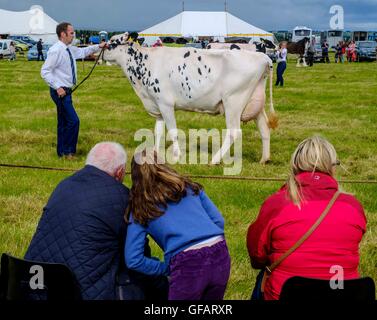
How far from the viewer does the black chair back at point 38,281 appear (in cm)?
338

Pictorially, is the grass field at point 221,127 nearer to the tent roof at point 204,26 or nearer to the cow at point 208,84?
the cow at point 208,84

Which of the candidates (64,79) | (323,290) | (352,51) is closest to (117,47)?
(64,79)

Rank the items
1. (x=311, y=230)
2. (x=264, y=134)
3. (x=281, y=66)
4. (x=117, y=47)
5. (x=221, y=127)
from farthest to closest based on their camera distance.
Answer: (x=281, y=66) → (x=221, y=127) → (x=117, y=47) → (x=264, y=134) → (x=311, y=230)

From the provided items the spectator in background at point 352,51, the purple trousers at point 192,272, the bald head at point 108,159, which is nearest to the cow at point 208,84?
the bald head at point 108,159

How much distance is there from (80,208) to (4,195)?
4369mm

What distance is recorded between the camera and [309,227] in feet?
11.8

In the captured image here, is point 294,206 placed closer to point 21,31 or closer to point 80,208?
point 80,208

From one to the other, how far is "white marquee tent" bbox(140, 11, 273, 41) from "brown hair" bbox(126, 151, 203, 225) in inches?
1498

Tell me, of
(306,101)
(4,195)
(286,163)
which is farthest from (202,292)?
(306,101)

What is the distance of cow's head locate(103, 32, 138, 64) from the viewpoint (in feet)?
34.4

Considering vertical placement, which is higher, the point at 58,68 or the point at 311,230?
the point at 58,68

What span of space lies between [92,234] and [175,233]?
495 millimetres

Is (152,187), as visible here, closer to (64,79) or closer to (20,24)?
(64,79)

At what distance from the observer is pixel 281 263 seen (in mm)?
3723
